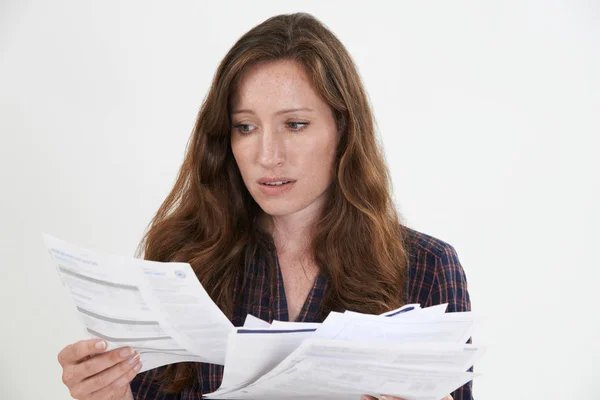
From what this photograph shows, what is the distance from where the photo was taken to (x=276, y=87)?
1680 mm

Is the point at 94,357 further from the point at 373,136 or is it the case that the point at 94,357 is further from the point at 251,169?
the point at 373,136

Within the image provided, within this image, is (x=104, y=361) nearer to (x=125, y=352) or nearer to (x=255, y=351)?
(x=125, y=352)

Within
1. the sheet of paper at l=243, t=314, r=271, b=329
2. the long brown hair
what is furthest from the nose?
the sheet of paper at l=243, t=314, r=271, b=329

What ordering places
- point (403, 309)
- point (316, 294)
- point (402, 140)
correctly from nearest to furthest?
point (403, 309) < point (316, 294) < point (402, 140)

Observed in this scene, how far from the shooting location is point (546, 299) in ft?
9.13

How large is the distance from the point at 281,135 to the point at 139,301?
1.94 feet

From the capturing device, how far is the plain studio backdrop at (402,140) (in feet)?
8.46

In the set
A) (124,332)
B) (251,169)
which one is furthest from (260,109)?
(124,332)

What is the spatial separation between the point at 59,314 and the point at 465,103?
1735mm

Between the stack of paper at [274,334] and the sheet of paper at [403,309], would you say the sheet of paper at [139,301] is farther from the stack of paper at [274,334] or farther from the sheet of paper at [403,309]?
the sheet of paper at [403,309]

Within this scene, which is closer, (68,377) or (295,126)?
(68,377)

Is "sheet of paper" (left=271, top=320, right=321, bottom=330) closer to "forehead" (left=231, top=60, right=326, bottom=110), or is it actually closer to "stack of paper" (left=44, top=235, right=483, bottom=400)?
"stack of paper" (left=44, top=235, right=483, bottom=400)

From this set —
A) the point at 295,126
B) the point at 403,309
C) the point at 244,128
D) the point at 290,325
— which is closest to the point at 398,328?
the point at 403,309

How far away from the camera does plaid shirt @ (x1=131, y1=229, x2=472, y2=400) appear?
1.73 m
